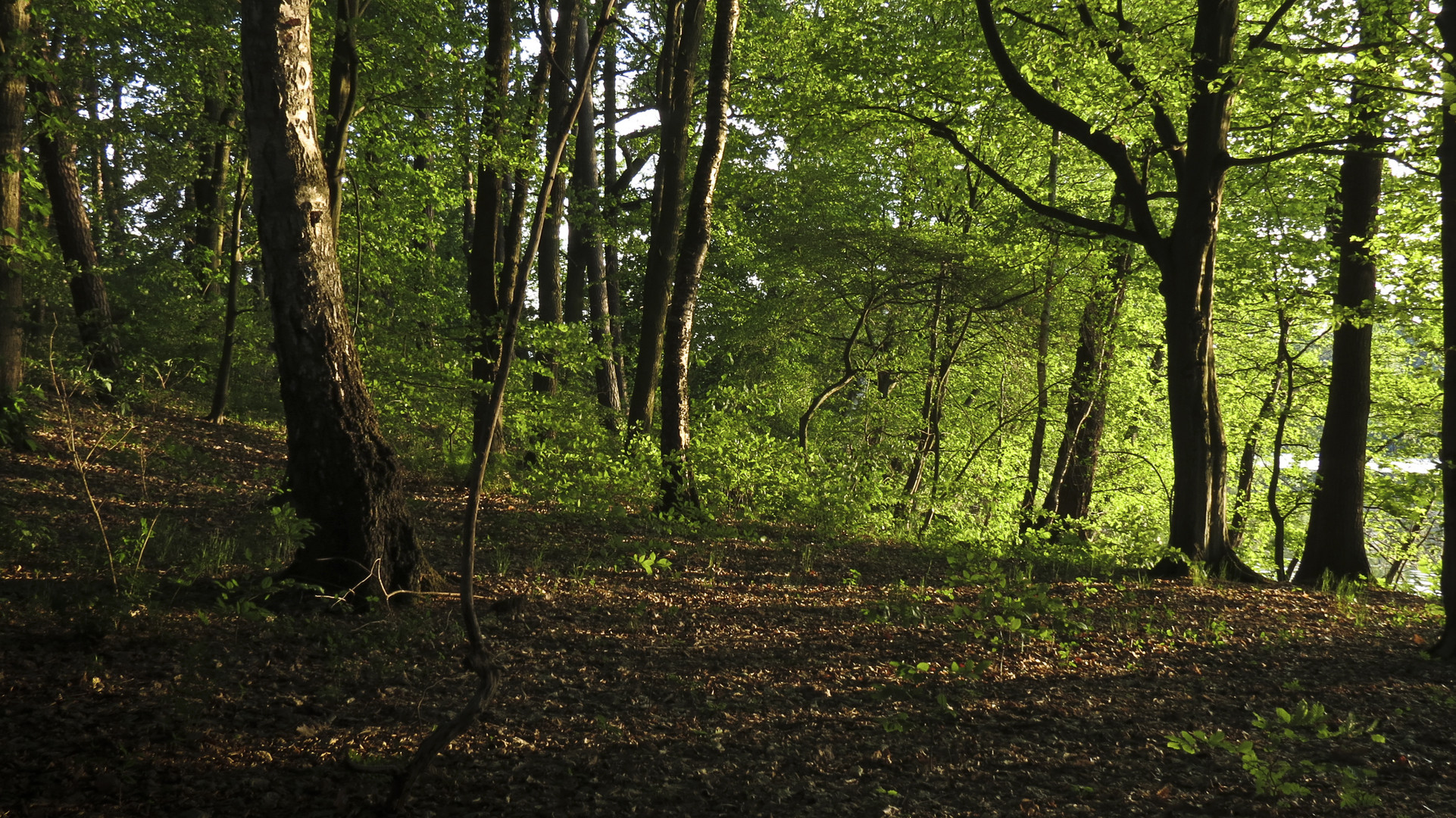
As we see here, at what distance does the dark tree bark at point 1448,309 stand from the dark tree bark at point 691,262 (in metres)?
6.12

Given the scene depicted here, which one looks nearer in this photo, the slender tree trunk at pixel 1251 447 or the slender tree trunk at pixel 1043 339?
the slender tree trunk at pixel 1043 339

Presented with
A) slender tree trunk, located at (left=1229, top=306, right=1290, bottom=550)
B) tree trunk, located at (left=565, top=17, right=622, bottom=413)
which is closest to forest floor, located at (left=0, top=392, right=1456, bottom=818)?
slender tree trunk, located at (left=1229, top=306, right=1290, bottom=550)

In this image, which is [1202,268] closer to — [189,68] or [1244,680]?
[1244,680]

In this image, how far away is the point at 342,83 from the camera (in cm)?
761

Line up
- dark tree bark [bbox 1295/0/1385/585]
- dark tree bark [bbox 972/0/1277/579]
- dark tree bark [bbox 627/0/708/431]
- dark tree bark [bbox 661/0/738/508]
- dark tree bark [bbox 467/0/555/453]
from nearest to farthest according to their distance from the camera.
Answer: dark tree bark [bbox 972/0/1277/579] < dark tree bark [bbox 467/0/555/453] < dark tree bark [bbox 661/0/738/508] < dark tree bark [bbox 1295/0/1385/585] < dark tree bark [bbox 627/0/708/431]

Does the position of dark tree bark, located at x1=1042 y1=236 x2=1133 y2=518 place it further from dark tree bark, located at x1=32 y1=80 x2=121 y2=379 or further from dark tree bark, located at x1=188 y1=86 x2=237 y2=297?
dark tree bark, located at x1=32 y1=80 x2=121 y2=379

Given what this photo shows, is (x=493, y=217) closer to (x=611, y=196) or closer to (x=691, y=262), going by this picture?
(x=691, y=262)

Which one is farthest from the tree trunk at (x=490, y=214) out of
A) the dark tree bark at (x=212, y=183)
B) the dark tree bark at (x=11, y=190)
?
the dark tree bark at (x=11, y=190)

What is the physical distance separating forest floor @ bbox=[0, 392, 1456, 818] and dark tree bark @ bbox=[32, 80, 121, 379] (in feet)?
15.3

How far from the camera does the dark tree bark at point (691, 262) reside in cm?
910

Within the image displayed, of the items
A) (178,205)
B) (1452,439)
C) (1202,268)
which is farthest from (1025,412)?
(178,205)

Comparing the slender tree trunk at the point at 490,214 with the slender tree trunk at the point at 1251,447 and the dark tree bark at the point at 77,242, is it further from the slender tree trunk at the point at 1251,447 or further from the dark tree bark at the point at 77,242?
the slender tree trunk at the point at 1251,447

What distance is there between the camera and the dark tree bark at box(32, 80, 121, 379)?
10.1 metres

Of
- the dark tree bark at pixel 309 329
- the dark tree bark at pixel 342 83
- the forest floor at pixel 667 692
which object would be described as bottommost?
the forest floor at pixel 667 692
